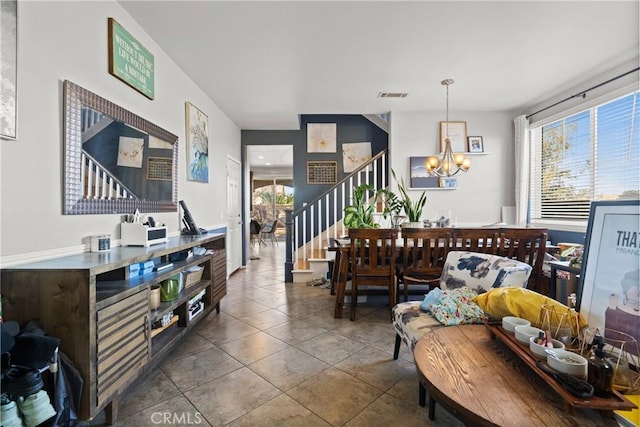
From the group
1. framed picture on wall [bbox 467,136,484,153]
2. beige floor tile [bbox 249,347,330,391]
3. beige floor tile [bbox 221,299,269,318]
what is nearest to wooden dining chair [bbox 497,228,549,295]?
beige floor tile [bbox 249,347,330,391]

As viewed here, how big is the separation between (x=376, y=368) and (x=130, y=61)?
9.88ft

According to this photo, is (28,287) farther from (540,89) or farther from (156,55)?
(540,89)

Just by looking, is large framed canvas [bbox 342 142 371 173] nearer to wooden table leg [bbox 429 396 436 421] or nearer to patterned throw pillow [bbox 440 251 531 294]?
patterned throw pillow [bbox 440 251 531 294]

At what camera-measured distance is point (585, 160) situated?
11.4 feet

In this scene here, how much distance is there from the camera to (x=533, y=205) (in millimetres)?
4324

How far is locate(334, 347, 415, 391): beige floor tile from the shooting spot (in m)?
1.92

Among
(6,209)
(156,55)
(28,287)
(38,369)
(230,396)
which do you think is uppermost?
(156,55)

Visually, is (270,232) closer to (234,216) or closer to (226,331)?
(234,216)

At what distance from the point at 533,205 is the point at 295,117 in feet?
13.2

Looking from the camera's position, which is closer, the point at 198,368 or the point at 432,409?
the point at 432,409

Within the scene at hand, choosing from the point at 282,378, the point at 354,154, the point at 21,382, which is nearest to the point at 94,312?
the point at 21,382

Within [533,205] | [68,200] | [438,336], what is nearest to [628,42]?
[533,205]

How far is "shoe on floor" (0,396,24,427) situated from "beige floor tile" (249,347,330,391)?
1.20 m

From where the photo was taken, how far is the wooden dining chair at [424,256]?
2.82 meters
